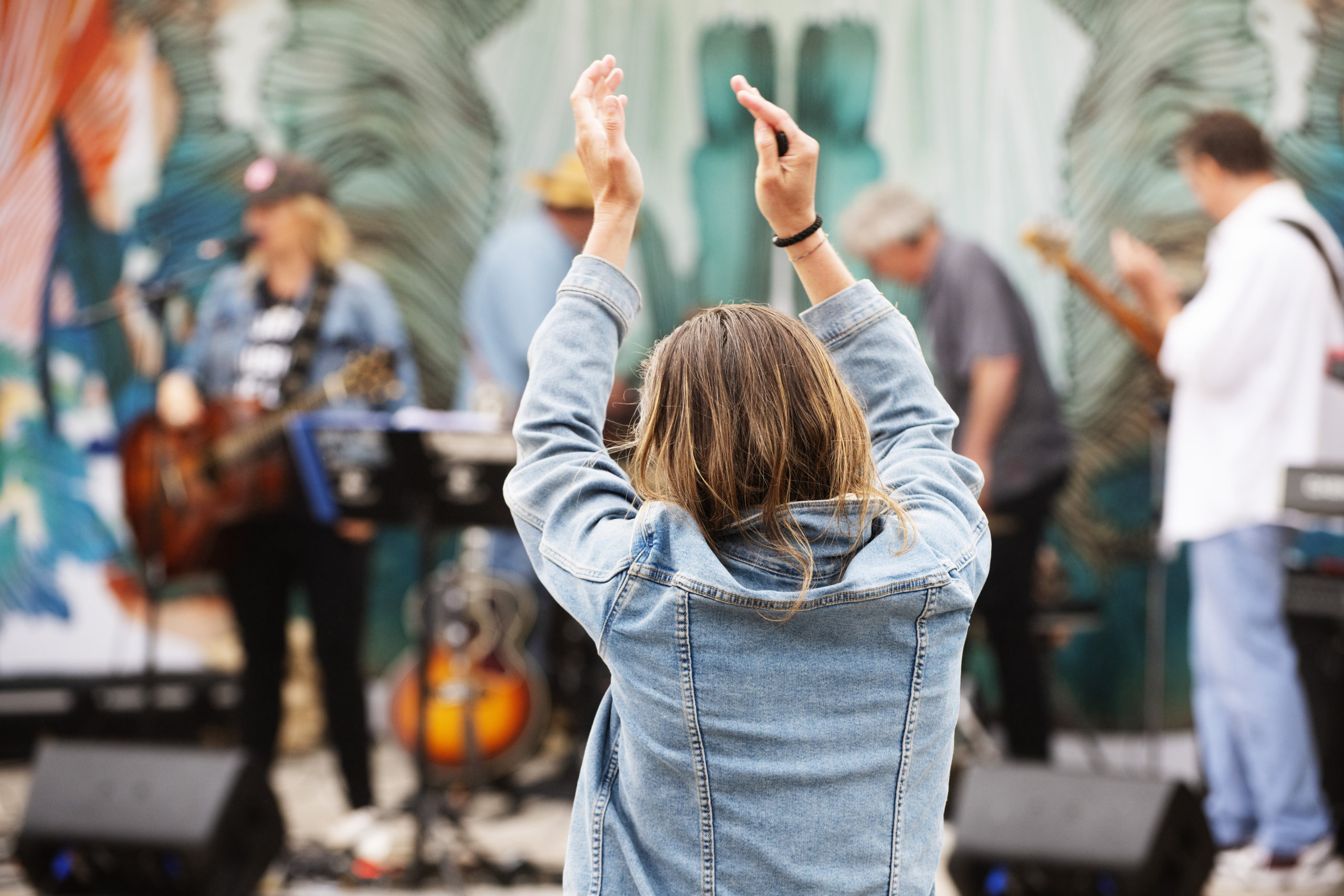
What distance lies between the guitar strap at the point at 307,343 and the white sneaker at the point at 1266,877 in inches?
110

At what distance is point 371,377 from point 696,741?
2.56 m

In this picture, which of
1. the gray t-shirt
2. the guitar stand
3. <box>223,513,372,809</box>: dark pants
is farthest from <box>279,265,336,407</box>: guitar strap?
the gray t-shirt

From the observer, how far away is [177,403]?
3715 mm

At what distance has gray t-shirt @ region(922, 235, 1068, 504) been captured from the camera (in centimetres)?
414

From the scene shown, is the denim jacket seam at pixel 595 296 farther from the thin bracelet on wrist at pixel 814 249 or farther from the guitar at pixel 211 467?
the guitar at pixel 211 467

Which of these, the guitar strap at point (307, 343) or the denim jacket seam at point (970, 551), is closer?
the denim jacket seam at point (970, 551)

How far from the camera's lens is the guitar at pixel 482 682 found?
4.38m

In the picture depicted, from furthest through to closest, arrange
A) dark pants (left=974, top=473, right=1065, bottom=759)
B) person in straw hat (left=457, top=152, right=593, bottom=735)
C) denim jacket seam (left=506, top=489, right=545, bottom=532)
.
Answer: person in straw hat (left=457, top=152, right=593, bottom=735) → dark pants (left=974, top=473, right=1065, bottom=759) → denim jacket seam (left=506, top=489, right=545, bottom=532)

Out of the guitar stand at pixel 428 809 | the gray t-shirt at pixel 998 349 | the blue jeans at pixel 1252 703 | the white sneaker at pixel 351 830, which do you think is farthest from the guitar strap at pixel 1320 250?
the white sneaker at pixel 351 830

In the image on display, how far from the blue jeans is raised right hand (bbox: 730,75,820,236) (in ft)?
8.61

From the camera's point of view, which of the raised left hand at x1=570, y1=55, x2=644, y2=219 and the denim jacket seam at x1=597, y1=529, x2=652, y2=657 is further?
the raised left hand at x1=570, y1=55, x2=644, y2=219

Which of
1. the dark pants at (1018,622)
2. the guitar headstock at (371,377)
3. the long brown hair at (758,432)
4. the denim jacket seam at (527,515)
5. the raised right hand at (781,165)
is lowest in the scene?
the dark pants at (1018,622)

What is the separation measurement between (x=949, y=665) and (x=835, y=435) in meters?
0.24

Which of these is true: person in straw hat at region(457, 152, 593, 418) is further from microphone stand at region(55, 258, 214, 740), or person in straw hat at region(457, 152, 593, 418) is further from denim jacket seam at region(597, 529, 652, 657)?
denim jacket seam at region(597, 529, 652, 657)
